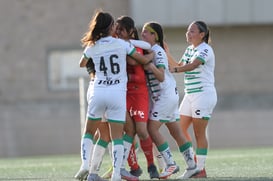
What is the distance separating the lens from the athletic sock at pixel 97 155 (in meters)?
11.0

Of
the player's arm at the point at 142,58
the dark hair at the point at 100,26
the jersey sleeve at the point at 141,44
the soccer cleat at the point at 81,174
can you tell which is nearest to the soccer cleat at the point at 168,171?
the soccer cleat at the point at 81,174

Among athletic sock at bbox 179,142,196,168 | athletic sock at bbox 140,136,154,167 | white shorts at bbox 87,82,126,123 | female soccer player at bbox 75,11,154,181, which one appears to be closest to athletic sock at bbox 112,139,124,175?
female soccer player at bbox 75,11,154,181

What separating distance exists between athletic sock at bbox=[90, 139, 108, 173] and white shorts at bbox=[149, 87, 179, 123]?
693mm

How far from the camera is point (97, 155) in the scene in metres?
11.1

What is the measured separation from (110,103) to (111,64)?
425 mm

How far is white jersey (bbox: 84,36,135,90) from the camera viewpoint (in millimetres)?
10617

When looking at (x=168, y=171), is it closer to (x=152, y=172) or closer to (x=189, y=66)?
(x=152, y=172)

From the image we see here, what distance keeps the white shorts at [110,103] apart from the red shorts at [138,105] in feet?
1.56

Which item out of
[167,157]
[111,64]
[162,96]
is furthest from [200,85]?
[111,64]

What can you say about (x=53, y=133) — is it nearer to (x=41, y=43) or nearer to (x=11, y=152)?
(x=11, y=152)

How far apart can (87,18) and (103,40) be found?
17150 mm

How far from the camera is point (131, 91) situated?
1122 centimetres

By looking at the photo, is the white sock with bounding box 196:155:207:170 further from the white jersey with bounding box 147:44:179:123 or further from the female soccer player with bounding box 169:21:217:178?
the white jersey with bounding box 147:44:179:123

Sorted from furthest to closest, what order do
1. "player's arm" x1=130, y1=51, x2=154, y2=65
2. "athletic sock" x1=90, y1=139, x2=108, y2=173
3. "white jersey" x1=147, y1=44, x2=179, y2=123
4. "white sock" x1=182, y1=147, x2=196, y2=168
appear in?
"white sock" x1=182, y1=147, x2=196, y2=168 < "white jersey" x1=147, y1=44, x2=179, y2=123 < "athletic sock" x1=90, y1=139, x2=108, y2=173 < "player's arm" x1=130, y1=51, x2=154, y2=65
